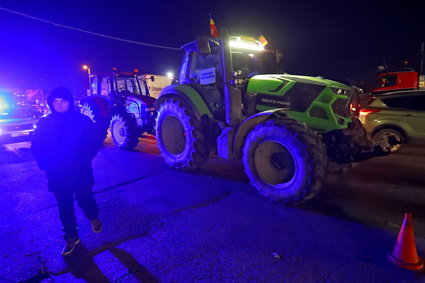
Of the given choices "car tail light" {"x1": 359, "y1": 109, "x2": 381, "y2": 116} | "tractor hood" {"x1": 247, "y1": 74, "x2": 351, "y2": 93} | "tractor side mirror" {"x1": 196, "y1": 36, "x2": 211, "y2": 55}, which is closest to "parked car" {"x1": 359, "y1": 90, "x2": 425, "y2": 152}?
"car tail light" {"x1": 359, "y1": 109, "x2": 381, "y2": 116}

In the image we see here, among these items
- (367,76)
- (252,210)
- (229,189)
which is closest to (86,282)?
(252,210)

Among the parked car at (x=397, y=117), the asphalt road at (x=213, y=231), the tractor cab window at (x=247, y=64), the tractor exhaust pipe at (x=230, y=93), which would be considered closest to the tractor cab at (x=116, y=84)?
the asphalt road at (x=213, y=231)

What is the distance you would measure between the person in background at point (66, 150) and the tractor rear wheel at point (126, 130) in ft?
17.6

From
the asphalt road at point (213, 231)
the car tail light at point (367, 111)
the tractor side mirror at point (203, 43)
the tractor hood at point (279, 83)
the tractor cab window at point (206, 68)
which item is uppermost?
the tractor side mirror at point (203, 43)

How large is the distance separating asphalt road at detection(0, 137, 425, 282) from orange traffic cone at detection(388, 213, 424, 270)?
7 centimetres

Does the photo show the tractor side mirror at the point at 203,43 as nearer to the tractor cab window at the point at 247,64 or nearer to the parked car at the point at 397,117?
the tractor cab window at the point at 247,64

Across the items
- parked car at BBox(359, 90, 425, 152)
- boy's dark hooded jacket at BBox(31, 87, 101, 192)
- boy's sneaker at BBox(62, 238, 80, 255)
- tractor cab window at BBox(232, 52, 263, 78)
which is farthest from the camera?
parked car at BBox(359, 90, 425, 152)

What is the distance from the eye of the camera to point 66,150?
298 centimetres

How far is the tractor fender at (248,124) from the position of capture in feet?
15.1

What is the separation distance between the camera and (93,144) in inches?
125

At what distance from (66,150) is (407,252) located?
368cm

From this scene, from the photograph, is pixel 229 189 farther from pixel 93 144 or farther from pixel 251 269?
pixel 93 144

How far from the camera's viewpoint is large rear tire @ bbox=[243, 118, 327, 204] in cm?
399

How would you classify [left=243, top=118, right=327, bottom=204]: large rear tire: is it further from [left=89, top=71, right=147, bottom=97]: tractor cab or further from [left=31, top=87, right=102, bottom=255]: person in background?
[left=89, top=71, right=147, bottom=97]: tractor cab
